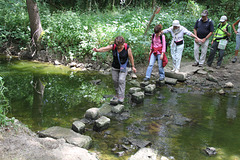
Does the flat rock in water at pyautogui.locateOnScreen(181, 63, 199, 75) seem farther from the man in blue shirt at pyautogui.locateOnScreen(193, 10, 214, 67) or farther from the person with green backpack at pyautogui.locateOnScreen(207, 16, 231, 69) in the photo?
the person with green backpack at pyautogui.locateOnScreen(207, 16, 231, 69)

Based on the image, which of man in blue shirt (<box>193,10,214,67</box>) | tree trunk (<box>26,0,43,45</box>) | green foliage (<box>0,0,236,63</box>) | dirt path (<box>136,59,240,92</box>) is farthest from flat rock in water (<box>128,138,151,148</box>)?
tree trunk (<box>26,0,43,45</box>)

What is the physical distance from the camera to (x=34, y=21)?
→ 35.0ft

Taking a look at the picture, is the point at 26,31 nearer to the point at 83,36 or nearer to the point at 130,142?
the point at 83,36

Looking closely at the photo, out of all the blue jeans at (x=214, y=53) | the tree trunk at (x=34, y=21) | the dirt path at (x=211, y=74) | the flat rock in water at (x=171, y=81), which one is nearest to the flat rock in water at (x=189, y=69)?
the dirt path at (x=211, y=74)

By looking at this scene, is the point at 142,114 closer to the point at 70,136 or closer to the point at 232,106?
the point at 70,136

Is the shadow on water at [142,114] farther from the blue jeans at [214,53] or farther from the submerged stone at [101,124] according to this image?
the blue jeans at [214,53]

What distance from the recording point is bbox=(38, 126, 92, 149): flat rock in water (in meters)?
3.71

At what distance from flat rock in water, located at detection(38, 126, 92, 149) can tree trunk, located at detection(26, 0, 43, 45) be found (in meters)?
7.73

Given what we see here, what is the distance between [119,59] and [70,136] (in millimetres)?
2359

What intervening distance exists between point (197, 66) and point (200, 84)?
1474 mm

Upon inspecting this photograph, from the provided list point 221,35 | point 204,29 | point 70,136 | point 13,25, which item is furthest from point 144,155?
point 13,25

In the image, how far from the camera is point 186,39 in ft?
35.7

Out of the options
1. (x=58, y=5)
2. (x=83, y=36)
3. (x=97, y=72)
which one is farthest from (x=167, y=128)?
(x=58, y=5)

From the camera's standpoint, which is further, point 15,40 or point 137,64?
point 15,40
